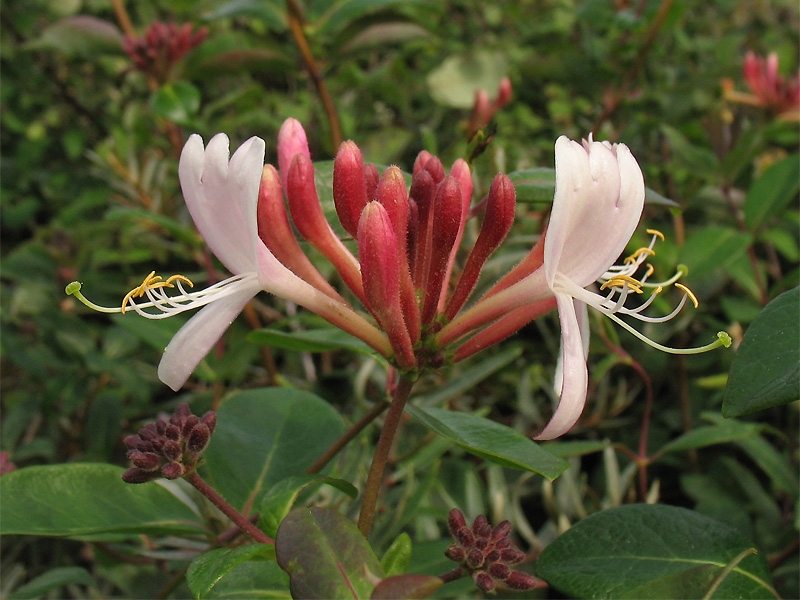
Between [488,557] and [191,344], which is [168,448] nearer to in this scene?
[191,344]

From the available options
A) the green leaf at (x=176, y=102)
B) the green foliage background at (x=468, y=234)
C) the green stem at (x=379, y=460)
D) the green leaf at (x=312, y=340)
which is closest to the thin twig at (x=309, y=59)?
the green foliage background at (x=468, y=234)

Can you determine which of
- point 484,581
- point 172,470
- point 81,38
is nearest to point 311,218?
point 172,470

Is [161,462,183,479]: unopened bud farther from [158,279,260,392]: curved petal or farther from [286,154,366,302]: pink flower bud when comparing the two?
[286,154,366,302]: pink flower bud

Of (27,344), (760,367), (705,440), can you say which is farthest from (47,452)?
(760,367)

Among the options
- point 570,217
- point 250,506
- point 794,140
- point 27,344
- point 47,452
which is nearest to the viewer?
point 570,217

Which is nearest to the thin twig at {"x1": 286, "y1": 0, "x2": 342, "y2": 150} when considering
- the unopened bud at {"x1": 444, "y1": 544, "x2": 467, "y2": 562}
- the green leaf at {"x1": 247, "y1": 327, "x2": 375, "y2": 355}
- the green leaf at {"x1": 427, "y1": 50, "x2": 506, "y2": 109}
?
the green leaf at {"x1": 427, "y1": 50, "x2": 506, "y2": 109}

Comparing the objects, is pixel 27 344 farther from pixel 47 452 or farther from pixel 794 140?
pixel 794 140
